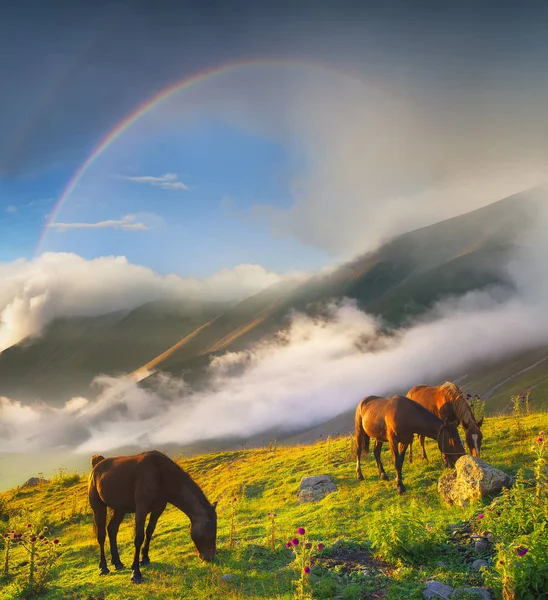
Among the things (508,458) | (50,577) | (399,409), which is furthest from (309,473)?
(50,577)

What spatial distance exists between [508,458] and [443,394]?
9.28 feet

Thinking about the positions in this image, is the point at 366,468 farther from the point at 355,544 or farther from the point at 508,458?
the point at 355,544

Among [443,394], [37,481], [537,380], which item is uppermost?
[443,394]

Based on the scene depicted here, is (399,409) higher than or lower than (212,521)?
higher

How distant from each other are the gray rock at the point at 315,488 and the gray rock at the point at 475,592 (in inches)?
315

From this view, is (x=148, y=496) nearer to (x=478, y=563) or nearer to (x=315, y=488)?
(x=315, y=488)

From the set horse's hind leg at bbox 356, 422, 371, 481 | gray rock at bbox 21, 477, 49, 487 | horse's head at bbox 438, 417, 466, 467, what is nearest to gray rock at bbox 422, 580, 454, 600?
horse's head at bbox 438, 417, 466, 467

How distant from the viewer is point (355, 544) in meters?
10.7

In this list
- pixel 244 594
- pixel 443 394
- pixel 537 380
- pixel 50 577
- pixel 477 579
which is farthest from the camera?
pixel 537 380

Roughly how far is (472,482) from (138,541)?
8.48 metres

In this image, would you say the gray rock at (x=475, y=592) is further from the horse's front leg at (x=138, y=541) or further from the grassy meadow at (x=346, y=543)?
the horse's front leg at (x=138, y=541)

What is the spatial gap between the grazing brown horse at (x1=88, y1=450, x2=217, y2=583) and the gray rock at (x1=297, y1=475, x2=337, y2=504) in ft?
17.5

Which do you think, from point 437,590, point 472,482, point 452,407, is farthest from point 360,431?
point 437,590

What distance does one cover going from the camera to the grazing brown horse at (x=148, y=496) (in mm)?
11258
